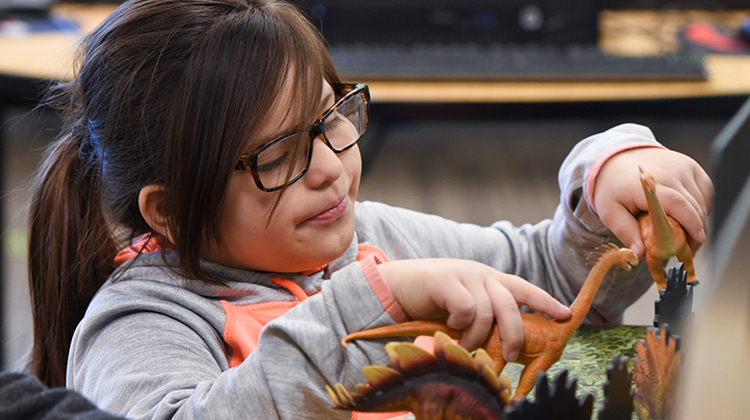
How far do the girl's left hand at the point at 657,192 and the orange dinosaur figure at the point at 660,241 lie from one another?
2cm

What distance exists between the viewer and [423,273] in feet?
1.47

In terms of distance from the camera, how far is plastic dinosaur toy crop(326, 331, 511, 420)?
0.38 m

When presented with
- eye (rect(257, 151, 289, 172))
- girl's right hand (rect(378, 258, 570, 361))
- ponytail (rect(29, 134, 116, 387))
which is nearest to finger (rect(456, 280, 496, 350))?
girl's right hand (rect(378, 258, 570, 361))

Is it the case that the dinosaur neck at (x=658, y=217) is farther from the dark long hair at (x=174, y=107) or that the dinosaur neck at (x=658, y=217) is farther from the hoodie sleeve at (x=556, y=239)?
the dark long hair at (x=174, y=107)

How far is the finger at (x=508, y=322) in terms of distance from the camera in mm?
422

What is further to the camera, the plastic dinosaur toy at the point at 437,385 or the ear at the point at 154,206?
the ear at the point at 154,206

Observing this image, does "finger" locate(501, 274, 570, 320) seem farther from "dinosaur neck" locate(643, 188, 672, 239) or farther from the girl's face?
the girl's face

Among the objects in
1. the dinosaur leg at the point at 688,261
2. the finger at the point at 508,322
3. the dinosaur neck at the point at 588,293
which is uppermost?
the dinosaur leg at the point at 688,261

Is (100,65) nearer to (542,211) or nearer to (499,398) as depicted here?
(499,398)

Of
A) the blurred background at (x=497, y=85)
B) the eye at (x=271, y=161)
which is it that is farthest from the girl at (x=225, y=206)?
the blurred background at (x=497, y=85)

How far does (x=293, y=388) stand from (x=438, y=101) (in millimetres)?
900

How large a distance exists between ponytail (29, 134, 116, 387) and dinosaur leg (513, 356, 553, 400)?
495 mm

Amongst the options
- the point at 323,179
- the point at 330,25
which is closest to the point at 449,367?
the point at 323,179

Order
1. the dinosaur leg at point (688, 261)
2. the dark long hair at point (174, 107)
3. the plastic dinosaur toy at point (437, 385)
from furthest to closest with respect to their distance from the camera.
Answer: the dark long hair at point (174, 107), the dinosaur leg at point (688, 261), the plastic dinosaur toy at point (437, 385)
